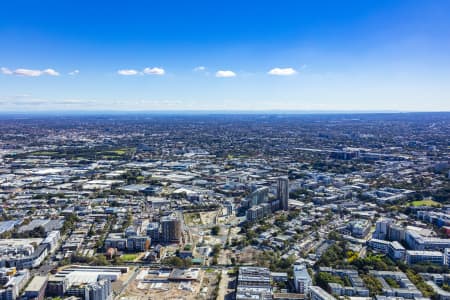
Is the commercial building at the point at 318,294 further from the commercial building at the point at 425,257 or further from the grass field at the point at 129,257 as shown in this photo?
the grass field at the point at 129,257

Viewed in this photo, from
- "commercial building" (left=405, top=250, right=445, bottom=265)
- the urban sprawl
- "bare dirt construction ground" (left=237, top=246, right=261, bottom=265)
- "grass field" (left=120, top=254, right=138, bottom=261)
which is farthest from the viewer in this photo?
"grass field" (left=120, top=254, right=138, bottom=261)

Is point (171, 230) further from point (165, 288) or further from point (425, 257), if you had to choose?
point (425, 257)

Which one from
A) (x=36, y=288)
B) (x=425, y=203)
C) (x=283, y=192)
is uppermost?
(x=283, y=192)

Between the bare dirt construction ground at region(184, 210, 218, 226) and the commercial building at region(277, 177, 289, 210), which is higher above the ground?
the commercial building at region(277, 177, 289, 210)

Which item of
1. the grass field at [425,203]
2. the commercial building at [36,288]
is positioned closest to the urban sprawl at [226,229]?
the commercial building at [36,288]

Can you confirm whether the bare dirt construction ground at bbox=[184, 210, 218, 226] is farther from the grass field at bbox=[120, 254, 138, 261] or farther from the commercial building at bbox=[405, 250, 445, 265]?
the commercial building at bbox=[405, 250, 445, 265]

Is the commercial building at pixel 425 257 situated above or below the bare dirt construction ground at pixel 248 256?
above

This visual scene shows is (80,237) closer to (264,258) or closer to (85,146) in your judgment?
(264,258)

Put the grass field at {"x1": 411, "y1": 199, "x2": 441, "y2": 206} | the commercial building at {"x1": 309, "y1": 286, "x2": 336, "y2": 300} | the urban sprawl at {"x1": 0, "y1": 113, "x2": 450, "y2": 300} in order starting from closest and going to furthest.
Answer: the commercial building at {"x1": 309, "y1": 286, "x2": 336, "y2": 300}
the urban sprawl at {"x1": 0, "y1": 113, "x2": 450, "y2": 300}
the grass field at {"x1": 411, "y1": 199, "x2": 441, "y2": 206}

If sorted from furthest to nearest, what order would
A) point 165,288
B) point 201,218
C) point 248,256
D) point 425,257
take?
point 201,218, point 248,256, point 425,257, point 165,288

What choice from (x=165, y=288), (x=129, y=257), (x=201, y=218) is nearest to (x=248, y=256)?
(x=165, y=288)

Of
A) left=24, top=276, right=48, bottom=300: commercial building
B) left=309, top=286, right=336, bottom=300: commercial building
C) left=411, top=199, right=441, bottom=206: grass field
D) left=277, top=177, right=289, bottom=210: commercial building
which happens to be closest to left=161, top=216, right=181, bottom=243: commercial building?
left=24, top=276, right=48, bottom=300: commercial building
